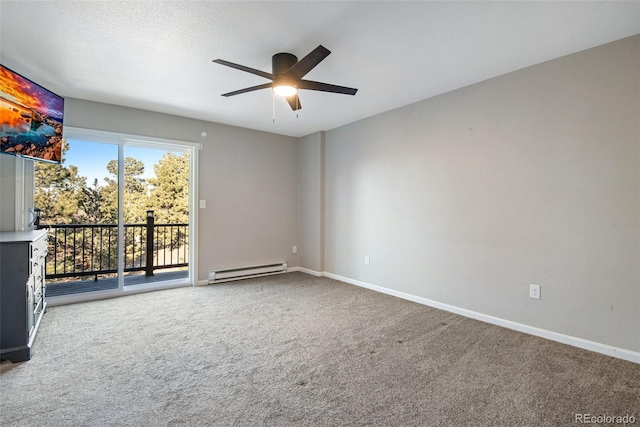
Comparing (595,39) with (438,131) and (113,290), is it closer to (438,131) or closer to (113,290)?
(438,131)

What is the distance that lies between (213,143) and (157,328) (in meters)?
2.72

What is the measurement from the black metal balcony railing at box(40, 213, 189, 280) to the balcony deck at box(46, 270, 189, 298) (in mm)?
124

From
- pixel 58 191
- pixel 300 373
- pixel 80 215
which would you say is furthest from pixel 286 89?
pixel 80 215

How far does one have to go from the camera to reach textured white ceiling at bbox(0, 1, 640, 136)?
6.39ft

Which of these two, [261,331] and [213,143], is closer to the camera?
[261,331]

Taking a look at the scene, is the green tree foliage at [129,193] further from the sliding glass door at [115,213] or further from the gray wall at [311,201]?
the gray wall at [311,201]

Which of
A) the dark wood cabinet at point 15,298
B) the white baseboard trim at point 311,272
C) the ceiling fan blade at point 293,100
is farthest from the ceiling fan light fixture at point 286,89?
the white baseboard trim at point 311,272

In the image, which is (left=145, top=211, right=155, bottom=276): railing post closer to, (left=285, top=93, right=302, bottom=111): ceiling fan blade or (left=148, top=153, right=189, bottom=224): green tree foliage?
(left=148, top=153, right=189, bottom=224): green tree foliage

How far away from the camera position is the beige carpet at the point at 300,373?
1.63 metres

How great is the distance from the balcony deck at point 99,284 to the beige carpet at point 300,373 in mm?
731

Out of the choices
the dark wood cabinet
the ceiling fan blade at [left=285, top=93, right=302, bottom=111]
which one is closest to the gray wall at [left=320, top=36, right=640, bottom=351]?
the ceiling fan blade at [left=285, top=93, right=302, bottom=111]

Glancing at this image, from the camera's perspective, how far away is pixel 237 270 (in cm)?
464

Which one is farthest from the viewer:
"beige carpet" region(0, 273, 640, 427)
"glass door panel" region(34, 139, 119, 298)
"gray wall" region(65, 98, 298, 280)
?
"gray wall" region(65, 98, 298, 280)

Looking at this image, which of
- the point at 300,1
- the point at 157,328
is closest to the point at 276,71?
the point at 300,1
